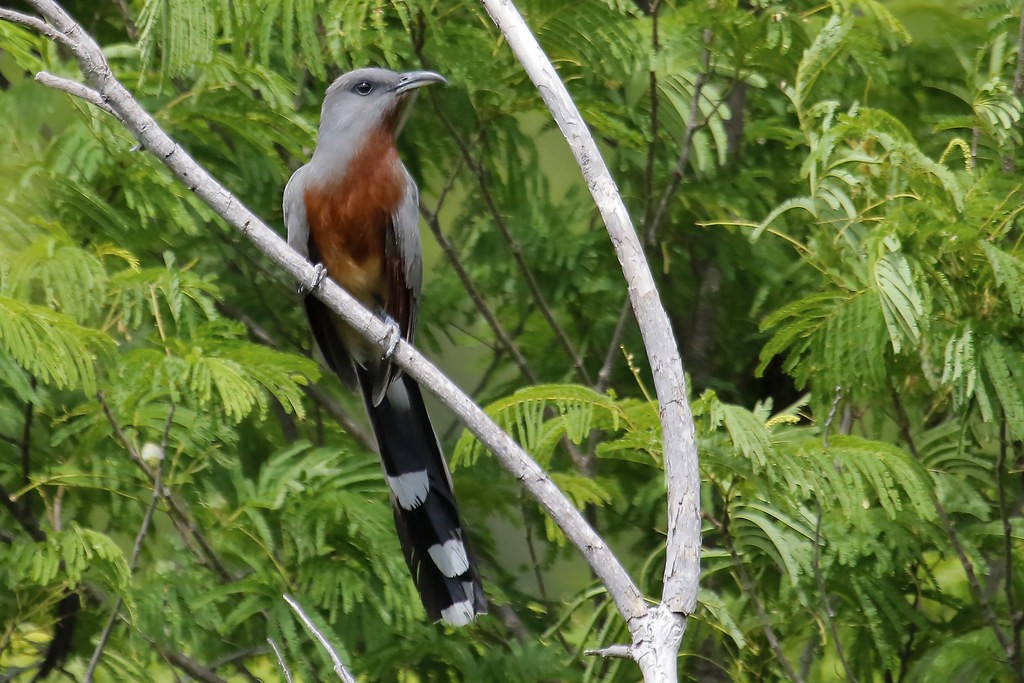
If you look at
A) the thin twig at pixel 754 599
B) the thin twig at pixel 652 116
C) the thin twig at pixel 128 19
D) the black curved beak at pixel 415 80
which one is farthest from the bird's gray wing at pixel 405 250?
the thin twig at pixel 754 599

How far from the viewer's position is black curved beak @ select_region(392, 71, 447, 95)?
420 cm

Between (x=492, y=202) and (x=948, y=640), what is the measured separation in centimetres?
228

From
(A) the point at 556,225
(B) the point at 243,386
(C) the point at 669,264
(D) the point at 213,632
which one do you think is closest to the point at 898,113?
(C) the point at 669,264

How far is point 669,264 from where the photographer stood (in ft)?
17.2

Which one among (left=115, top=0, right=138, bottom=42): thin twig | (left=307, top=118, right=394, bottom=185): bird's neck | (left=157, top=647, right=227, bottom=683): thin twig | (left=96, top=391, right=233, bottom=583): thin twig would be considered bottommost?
(left=157, top=647, right=227, bottom=683): thin twig

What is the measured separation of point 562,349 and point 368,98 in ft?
4.84

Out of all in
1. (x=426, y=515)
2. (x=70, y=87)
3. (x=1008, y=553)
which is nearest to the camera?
(x=70, y=87)

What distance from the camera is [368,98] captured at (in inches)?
174

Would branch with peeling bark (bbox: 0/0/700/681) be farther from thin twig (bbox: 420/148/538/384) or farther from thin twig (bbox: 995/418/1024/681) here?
thin twig (bbox: 420/148/538/384)

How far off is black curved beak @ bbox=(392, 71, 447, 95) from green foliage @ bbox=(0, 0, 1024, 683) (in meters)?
0.12

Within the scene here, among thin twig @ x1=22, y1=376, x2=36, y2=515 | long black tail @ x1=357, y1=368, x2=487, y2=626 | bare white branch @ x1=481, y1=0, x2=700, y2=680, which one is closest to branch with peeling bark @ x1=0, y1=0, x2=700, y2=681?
bare white branch @ x1=481, y1=0, x2=700, y2=680

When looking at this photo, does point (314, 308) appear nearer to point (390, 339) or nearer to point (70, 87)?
point (390, 339)

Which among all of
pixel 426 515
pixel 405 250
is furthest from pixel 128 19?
pixel 426 515

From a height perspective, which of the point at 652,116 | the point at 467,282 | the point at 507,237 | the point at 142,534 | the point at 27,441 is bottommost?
the point at 142,534
